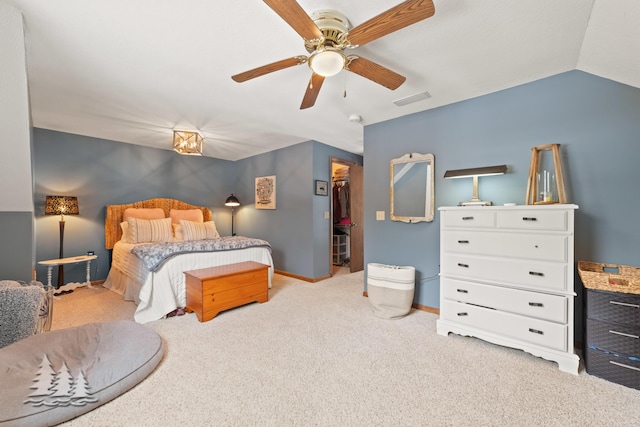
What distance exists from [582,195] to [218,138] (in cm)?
455

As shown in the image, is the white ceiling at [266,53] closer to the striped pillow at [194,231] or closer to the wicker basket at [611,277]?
the wicker basket at [611,277]

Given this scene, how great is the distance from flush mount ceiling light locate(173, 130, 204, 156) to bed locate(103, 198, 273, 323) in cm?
131

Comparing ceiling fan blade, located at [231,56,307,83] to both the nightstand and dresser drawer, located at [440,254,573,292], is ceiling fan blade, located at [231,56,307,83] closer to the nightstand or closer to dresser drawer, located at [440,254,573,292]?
dresser drawer, located at [440,254,573,292]

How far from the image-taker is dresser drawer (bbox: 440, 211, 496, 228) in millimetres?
2320

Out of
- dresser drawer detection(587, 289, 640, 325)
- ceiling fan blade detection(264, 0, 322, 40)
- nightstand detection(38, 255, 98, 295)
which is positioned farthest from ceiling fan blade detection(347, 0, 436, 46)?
nightstand detection(38, 255, 98, 295)

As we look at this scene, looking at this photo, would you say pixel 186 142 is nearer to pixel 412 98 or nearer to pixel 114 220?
pixel 114 220

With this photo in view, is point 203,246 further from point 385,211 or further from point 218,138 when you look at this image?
point 385,211

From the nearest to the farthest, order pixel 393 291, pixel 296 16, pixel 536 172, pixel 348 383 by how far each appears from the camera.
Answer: pixel 296 16
pixel 348 383
pixel 536 172
pixel 393 291

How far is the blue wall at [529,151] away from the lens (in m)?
2.12

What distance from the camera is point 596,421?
1.49 meters

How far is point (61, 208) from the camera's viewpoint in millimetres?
3764

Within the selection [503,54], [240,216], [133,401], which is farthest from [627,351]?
[240,216]

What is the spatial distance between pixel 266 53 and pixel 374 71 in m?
0.83

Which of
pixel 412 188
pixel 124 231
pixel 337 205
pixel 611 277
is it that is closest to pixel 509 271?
pixel 611 277
